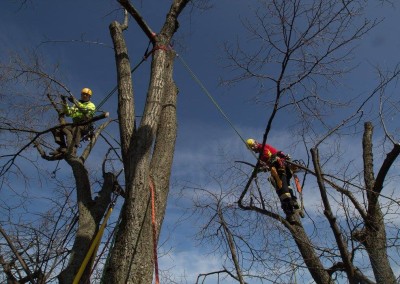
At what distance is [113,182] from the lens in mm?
4676

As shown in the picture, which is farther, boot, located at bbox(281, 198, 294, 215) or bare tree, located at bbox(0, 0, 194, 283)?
boot, located at bbox(281, 198, 294, 215)

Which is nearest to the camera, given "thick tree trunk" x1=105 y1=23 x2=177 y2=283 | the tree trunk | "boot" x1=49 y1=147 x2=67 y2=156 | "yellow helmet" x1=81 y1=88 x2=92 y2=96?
"thick tree trunk" x1=105 y1=23 x2=177 y2=283

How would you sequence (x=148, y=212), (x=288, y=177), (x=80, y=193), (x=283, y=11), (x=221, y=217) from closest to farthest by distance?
(x=148, y=212), (x=283, y=11), (x=80, y=193), (x=221, y=217), (x=288, y=177)

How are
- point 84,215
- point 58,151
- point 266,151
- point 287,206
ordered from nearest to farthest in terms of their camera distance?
point 84,215 → point 58,151 → point 287,206 → point 266,151

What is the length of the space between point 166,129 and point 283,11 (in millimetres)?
1495

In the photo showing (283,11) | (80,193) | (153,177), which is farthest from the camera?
(80,193)

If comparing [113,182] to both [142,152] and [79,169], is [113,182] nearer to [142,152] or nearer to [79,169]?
[79,169]

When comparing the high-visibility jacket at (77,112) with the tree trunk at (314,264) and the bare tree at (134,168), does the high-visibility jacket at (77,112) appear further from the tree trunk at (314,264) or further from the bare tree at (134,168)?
the tree trunk at (314,264)

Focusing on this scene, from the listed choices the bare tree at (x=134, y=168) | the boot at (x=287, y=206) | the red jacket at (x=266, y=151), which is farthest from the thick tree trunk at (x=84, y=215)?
the boot at (x=287, y=206)

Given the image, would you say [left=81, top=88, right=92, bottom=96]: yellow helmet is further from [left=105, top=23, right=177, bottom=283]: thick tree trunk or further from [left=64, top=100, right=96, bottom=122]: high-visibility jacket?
[left=105, top=23, right=177, bottom=283]: thick tree trunk

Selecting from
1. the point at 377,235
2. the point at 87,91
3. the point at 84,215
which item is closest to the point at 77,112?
the point at 87,91

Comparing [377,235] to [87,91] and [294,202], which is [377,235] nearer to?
[294,202]

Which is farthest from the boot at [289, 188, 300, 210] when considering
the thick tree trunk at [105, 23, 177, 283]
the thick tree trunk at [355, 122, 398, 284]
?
the thick tree trunk at [105, 23, 177, 283]

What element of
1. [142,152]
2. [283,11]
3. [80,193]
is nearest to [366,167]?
[283,11]
